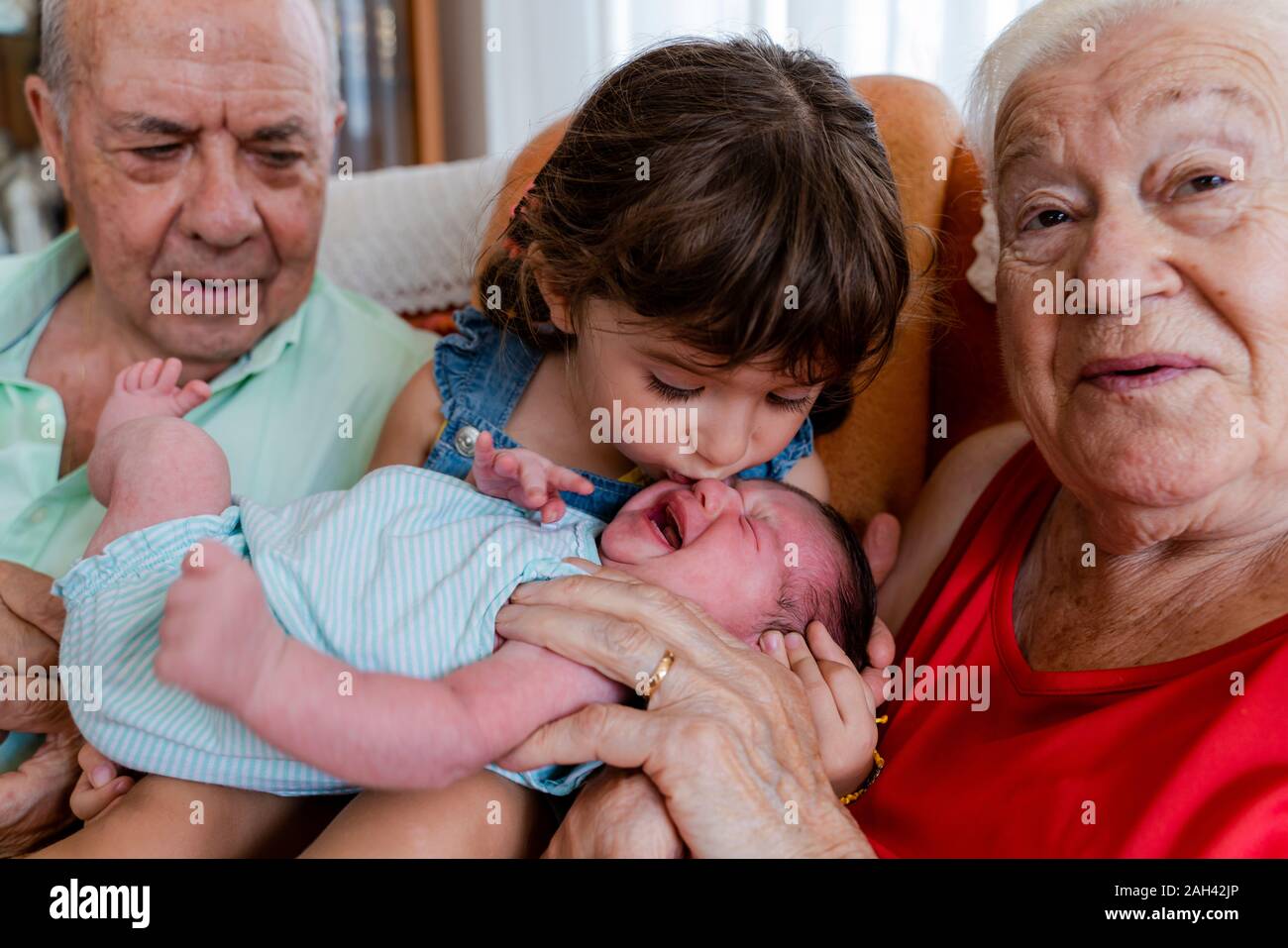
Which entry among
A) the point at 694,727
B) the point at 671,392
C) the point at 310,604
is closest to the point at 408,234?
the point at 671,392

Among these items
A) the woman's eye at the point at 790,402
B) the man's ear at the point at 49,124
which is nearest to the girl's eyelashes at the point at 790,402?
the woman's eye at the point at 790,402

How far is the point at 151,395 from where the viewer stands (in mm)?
1593

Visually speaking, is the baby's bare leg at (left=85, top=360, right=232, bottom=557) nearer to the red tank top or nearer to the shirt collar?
the shirt collar

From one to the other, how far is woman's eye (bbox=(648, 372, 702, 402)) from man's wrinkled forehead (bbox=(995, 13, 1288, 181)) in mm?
478

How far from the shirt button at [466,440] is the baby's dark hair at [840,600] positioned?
0.44m

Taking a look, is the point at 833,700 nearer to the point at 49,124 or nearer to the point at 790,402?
the point at 790,402

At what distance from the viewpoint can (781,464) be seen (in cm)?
165

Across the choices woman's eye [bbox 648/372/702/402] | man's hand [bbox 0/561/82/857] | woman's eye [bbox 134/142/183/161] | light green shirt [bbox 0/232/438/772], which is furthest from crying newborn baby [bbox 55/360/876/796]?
woman's eye [bbox 134/142/183/161]

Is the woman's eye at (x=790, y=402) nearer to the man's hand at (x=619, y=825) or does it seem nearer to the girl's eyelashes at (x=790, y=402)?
the girl's eyelashes at (x=790, y=402)

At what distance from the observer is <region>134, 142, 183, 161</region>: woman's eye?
72.7 inches
